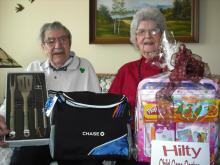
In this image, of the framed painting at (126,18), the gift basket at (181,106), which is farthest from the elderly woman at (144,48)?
the framed painting at (126,18)

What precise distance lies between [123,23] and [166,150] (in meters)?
1.58

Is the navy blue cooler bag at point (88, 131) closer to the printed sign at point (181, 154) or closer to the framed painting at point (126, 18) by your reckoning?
the printed sign at point (181, 154)

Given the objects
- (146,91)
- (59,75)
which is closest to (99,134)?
(146,91)

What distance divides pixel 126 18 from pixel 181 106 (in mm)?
1508

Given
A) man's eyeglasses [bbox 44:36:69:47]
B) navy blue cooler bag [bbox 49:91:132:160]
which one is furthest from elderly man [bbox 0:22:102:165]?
navy blue cooler bag [bbox 49:91:132:160]

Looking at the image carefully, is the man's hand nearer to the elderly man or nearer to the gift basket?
the elderly man

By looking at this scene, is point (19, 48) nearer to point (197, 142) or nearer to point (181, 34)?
point (181, 34)

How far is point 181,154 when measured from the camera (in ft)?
3.45

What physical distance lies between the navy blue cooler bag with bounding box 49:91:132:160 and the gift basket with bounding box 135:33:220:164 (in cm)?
10

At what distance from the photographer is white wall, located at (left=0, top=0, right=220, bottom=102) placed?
2375mm

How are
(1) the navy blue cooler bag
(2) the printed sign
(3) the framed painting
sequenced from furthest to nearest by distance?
(3) the framed painting → (1) the navy blue cooler bag → (2) the printed sign

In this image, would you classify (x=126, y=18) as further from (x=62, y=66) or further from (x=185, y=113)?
(x=185, y=113)

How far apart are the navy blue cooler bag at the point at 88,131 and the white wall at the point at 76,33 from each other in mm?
1340

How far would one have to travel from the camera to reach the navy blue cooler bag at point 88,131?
47.2 inches
